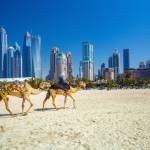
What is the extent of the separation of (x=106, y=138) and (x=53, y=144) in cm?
187

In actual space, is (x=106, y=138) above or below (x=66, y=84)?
below

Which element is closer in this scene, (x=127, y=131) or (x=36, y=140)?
(x=36, y=140)

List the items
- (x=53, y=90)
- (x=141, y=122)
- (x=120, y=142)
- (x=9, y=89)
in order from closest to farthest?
(x=120, y=142) → (x=141, y=122) → (x=9, y=89) → (x=53, y=90)

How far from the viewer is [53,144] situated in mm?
9938

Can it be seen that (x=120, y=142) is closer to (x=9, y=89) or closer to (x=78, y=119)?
(x=78, y=119)

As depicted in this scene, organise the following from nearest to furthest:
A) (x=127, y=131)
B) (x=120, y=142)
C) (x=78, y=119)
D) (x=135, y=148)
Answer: (x=135, y=148), (x=120, y=142), (x=127, y=131), (x=78, y=119)

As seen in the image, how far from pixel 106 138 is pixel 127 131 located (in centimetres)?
134

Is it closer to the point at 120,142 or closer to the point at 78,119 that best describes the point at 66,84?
the point at 78,119

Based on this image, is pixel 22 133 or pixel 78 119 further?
pixel 78 119

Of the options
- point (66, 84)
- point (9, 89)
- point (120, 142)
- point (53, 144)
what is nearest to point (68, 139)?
point (53, 144)

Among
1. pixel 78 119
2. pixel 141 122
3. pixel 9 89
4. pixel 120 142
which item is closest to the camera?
pixel 120 142

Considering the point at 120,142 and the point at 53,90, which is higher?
the point at 53,90

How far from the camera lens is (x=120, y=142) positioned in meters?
9.88

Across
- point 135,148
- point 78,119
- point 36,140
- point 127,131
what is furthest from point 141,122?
point 36,140
